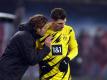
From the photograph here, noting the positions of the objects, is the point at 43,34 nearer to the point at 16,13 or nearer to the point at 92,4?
the point at 16,13

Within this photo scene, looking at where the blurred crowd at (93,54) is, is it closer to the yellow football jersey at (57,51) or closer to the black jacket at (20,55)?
the yellow football jersey at (57,51)

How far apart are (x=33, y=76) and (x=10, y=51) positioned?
20.8 feet

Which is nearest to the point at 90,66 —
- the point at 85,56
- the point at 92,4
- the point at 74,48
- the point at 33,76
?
the point at 85,56

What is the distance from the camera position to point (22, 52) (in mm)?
11766

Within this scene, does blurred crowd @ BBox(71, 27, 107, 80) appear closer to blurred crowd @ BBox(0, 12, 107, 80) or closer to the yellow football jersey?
blurred crowd @ BBox(0, 12, 107, 80)

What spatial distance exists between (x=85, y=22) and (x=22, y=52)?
14465mm

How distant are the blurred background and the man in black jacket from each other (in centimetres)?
1211

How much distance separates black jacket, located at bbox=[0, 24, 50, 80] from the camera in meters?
11.7

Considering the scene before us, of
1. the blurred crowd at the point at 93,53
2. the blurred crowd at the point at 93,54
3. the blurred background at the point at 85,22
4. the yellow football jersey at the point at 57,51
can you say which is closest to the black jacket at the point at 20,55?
the yellow football jersey at the point at 57,51

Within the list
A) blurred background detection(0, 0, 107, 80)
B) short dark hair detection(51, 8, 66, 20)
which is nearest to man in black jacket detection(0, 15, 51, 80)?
short dark hair detection(51, 8, 66, 20)

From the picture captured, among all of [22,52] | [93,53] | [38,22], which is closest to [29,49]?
[22,52]

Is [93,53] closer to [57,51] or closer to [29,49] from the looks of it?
[57,51]

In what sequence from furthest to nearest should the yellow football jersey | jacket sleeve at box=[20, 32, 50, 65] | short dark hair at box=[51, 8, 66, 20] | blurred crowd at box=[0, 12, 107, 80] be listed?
blurred crowd at box=[0, 12, 107, 80]
the yellow football jersey
short dark hair at box=[51, 8, 66, 20]
jacket sleeve at box=[20, 32, 50, 65]

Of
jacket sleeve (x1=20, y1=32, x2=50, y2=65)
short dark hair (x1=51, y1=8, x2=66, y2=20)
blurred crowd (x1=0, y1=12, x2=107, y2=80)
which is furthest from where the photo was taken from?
blurred crowd (x1=0, y1=12, x2=107, y2=80)
